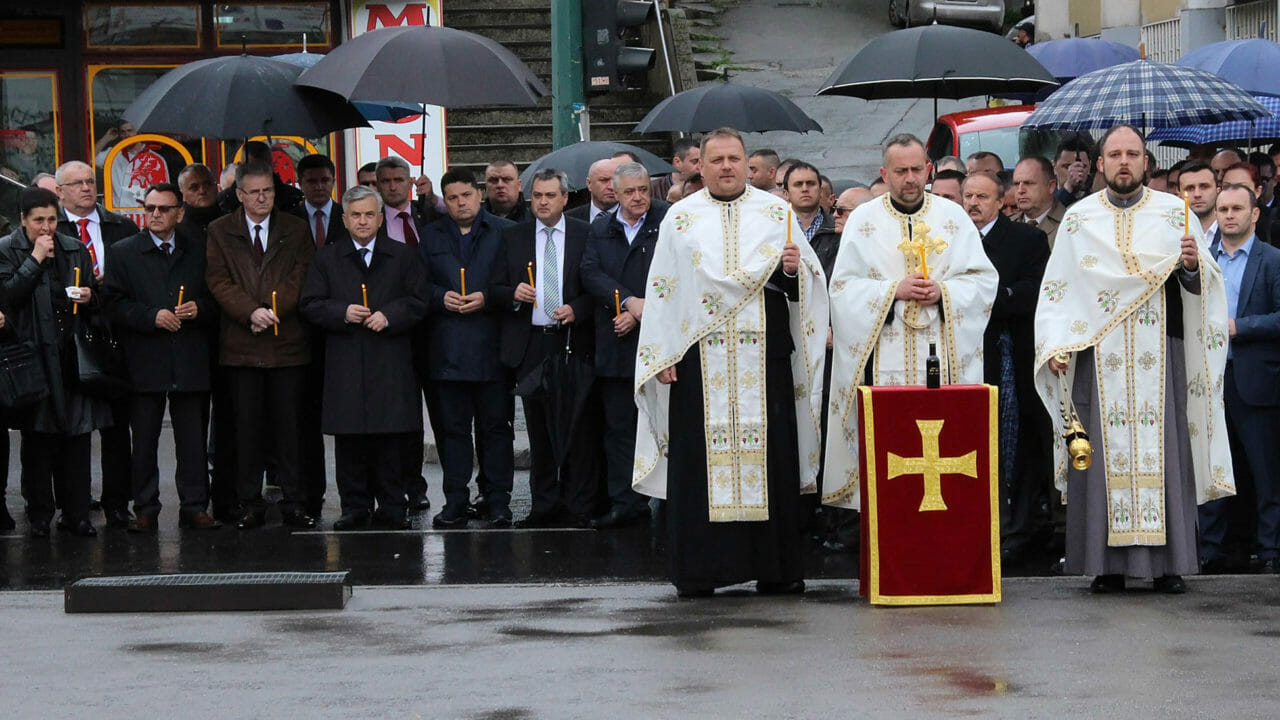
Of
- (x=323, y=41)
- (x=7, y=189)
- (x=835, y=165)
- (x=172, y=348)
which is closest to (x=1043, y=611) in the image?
(x=172, y=348)

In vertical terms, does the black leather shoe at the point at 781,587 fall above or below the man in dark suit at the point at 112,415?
below

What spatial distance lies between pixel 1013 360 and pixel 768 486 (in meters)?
1.91

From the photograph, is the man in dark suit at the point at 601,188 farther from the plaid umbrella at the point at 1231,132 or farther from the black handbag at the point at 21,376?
the plaid umbrella at the point at 1231,132

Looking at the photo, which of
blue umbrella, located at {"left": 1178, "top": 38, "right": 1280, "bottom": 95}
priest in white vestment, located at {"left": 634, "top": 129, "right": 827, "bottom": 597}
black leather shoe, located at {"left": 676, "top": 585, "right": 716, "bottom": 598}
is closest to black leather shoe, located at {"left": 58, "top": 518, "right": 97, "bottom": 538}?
priest in white vestment, located at {"left": 634, "top": 129, "right": 827, "bottom": 597}

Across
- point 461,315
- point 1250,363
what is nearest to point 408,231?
point 461,315

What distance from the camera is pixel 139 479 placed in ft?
39.4

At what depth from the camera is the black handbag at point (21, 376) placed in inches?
447

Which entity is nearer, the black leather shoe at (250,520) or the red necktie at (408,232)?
the black leather shoe at (250,520)

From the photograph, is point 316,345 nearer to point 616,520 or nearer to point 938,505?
point 616,520

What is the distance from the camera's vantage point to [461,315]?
12.0 metres

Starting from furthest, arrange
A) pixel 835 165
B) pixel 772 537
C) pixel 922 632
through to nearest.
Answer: pixel 835 165
pixel 772 537
pixel 922 632

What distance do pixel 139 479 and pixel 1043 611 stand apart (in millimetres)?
5529

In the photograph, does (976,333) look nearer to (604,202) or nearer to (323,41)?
(604,202)

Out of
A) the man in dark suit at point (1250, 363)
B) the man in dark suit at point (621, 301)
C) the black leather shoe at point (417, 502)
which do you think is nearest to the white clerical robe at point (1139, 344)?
the man in dark suit at point (1250, 363)
